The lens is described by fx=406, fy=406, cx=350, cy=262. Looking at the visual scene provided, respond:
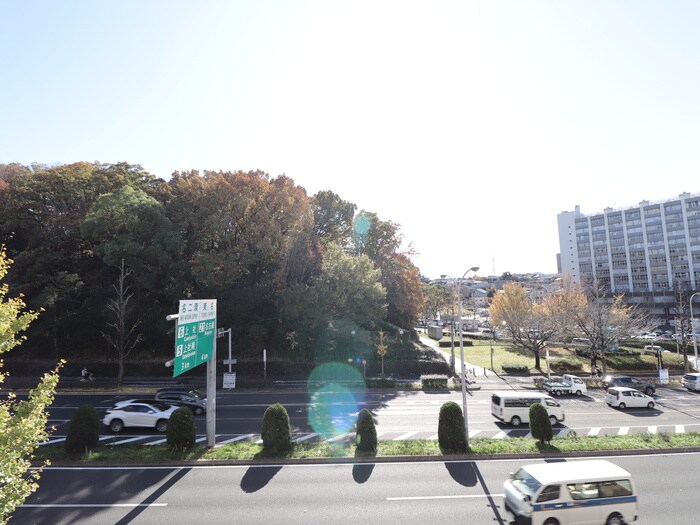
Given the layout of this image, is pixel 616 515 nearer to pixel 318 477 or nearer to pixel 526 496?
pixel 526 496

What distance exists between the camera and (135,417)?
2225 cm

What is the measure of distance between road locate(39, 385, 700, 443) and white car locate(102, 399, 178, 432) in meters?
0.45

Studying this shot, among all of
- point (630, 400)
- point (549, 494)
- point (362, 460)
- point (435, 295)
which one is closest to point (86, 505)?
point (362, 460)

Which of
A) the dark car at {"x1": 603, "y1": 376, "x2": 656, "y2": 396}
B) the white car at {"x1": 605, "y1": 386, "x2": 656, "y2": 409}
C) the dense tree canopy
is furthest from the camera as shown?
the dense tree canopy

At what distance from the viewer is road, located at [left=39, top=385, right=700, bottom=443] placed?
73.0 feet

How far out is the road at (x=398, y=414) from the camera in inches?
876

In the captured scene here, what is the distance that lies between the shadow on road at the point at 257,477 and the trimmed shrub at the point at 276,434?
3.27 ft

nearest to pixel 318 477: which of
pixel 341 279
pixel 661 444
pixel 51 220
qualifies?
pixel 661 444

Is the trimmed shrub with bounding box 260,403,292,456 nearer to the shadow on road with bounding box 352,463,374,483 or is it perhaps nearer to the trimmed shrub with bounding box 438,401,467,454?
the shadow on road with bounding box 352,463,374,483

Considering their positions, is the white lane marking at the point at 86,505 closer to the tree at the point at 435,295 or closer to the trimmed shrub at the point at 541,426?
the trimmed shrub at the point at 541,426

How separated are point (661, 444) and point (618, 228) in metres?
122

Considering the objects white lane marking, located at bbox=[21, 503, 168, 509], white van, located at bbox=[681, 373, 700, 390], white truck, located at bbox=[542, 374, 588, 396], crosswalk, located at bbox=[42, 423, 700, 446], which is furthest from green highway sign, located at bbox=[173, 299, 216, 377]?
white van, located at bbox=[681, 373, 700, 390]

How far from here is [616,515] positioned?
1117 centimetres

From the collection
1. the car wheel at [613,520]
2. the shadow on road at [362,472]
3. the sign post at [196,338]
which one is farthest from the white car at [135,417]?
the car wheel at [613,520]
